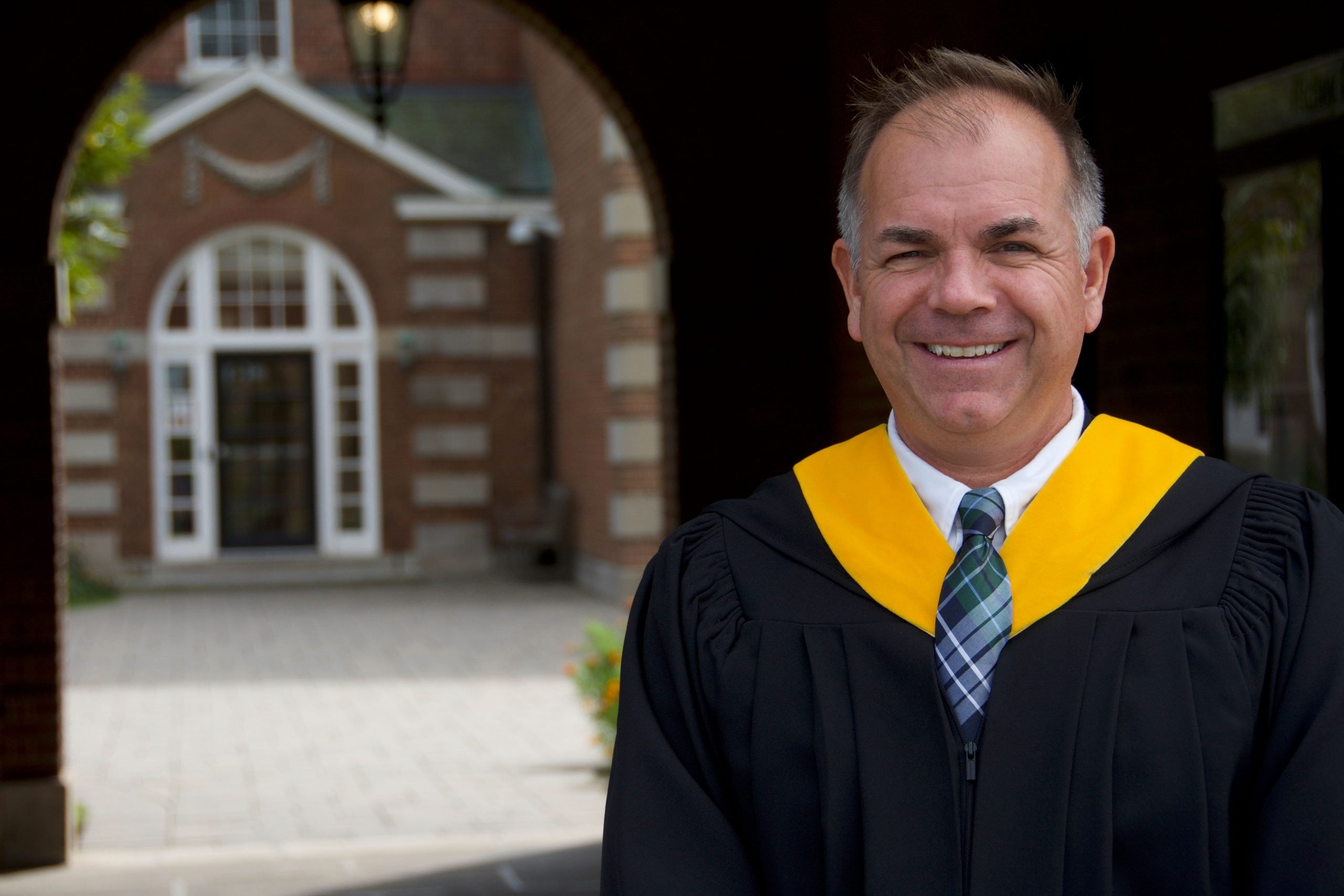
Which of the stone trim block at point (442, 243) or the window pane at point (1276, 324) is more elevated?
the stone trim block at point (442, 243)

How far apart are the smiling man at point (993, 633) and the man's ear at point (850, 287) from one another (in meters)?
0.04

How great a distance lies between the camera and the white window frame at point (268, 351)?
1834cm

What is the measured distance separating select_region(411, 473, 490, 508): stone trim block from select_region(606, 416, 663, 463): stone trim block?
3.46m

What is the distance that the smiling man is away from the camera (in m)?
1.72

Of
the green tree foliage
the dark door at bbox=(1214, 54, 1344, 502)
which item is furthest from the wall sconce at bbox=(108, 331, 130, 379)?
the dark door at bbox=(1214, 54, 1344, 502)

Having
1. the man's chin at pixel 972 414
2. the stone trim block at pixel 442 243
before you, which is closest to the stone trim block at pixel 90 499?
the stone trim block at pixel 442 243

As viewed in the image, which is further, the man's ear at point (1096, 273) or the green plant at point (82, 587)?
the green plant at point (82, 587)

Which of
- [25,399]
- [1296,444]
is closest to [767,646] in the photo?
[1296,444]

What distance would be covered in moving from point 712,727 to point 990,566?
40cm

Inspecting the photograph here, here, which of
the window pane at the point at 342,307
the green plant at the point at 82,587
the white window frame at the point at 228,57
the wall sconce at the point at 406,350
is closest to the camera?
the green plant at the point at 82,587

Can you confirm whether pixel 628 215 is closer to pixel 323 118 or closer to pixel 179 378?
pixel 323 118

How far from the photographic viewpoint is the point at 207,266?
18.4 meters

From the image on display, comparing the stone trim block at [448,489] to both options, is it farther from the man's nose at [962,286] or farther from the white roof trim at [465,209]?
the man's nose at [962,286]

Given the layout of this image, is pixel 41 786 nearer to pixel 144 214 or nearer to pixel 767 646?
pixel 767 646
